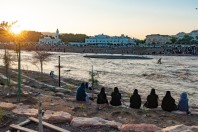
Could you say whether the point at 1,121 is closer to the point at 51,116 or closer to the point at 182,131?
the point at 51,116

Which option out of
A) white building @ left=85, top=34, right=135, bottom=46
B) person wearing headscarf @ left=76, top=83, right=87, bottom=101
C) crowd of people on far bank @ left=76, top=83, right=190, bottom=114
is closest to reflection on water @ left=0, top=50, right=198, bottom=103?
crowd of people on far bank @ left=76, top=83, right=190, bottom=114

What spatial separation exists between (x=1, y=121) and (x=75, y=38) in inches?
5603

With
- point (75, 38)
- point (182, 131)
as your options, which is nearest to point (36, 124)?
point (182, 131)

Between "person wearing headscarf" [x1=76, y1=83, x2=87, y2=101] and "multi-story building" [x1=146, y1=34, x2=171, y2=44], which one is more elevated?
"multi-story building" [x1=146, y1=34, x2=171, y2=44]

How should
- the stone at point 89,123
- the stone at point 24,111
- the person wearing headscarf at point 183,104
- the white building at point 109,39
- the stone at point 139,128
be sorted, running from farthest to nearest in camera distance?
the white building at point 109,39 → the person wearing headscarf at point 183,104 → the stone at point 24,111 → the stone at point 89,123 → the stone at point 139,128

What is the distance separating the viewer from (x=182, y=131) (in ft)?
25.7

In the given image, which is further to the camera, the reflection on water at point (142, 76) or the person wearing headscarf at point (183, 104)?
the reflection on water at point (142, 76)

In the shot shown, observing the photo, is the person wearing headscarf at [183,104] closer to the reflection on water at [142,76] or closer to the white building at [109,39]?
the reflection on water at [142,76]

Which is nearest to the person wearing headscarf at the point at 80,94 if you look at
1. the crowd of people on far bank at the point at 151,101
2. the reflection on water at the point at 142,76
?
the crowd of people on far bank at the point at 151,101

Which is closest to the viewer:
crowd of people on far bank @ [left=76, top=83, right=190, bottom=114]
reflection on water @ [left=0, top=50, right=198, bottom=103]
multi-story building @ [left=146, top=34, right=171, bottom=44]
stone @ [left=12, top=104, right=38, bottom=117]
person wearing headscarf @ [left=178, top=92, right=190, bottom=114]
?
stone @ [left=12, top=104, right=38, bottom=117]

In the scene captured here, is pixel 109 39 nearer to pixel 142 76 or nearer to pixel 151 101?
pixel 142 76

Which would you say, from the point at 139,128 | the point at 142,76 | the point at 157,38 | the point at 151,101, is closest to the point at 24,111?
the point at 139,128

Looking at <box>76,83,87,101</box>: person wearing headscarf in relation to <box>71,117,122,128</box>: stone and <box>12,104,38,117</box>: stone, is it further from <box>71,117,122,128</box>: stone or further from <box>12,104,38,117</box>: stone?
<box>71,117,122,128</box>: stone

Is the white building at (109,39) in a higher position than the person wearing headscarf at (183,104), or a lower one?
higher
